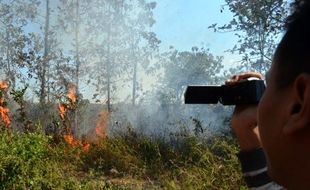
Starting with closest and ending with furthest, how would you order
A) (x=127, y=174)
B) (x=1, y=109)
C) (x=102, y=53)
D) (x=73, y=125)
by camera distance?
1. (x=127, y=174)
2. (x=1, y=109)
3. (x=73, y=125)
4. (x=102, y=53)

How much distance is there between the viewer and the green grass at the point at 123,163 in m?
5.45

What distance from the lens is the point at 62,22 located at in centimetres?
1472

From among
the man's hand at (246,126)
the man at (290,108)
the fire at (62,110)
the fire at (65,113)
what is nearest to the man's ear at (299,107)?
the man at (290,108)

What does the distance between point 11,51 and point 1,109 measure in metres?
7.24

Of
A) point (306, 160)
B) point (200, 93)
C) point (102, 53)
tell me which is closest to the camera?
point (306, 160)

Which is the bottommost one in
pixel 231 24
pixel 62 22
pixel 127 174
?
pixel 127 174

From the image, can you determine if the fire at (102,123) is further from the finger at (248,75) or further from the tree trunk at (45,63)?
the finger at (248,75)

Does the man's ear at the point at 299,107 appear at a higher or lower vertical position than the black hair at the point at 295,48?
lower

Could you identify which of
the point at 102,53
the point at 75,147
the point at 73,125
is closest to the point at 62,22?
the point at 102,53

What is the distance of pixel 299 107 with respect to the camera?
621mm

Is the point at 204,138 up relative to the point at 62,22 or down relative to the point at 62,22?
down

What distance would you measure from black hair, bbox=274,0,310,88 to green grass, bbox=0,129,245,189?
4906 millimetres

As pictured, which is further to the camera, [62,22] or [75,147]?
[62,22]

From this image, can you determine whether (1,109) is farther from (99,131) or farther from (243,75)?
(243,75)
